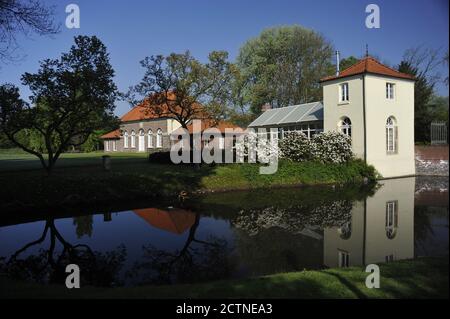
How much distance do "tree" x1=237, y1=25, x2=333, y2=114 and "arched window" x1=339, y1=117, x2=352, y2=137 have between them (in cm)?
2114

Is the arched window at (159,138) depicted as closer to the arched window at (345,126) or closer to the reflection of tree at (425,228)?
the arched window at (345,126)

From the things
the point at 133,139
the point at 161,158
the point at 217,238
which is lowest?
the point at 217,238

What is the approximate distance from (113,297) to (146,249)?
4.11 m

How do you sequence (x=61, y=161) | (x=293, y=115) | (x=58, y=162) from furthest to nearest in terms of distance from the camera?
(x=293, y=115)
(x=61, y=161)
(x=58, y=162)

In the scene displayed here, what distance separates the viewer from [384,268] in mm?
6352

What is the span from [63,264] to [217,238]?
3.83 meters

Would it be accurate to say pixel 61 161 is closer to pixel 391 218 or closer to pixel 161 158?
pixel 161 158

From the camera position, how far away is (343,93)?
25.9 meters

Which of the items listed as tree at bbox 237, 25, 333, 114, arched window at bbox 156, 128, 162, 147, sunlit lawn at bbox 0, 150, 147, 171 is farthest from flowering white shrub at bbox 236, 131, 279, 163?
tree at bbox 237, 25, 333, 114

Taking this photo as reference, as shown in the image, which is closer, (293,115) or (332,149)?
(332,149)

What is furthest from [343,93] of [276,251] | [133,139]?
[133,139]

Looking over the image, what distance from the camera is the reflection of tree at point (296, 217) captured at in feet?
37.2

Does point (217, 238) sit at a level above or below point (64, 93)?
below
